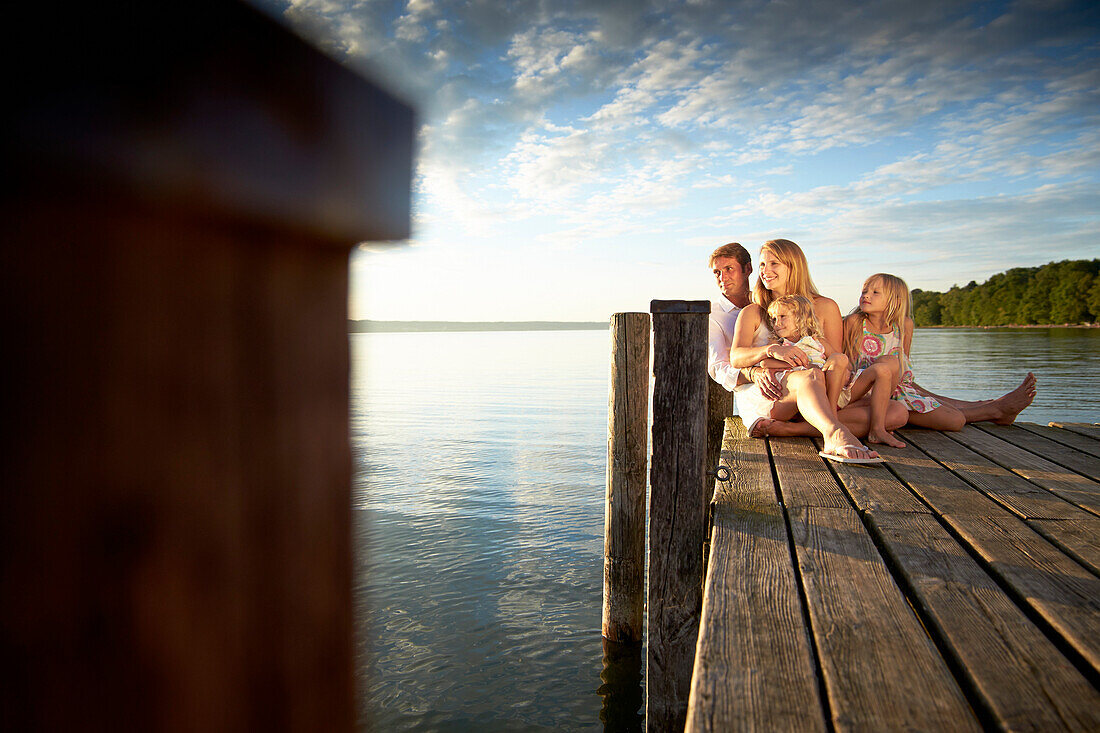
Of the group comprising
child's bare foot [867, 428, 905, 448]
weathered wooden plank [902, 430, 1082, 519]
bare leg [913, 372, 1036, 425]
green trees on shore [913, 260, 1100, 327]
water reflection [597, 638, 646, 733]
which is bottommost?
water reflection [597, 638, 646, 733]

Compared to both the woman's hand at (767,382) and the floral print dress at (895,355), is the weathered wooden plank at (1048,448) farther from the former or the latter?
the woman's hand at (767,382)

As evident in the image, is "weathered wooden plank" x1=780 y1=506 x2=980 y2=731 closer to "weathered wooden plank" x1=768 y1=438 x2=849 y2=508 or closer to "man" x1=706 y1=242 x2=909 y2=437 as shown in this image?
"weathered wooden plank" x1=768 y1=438 x2=849 y2=508

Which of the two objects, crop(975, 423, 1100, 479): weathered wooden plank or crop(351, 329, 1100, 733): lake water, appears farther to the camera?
crop(975, 423, 1100, 479): weathered wooden plank

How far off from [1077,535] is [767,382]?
7.03 feet

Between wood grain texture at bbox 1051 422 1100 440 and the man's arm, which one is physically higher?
the man's arm

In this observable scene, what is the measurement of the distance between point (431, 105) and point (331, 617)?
17.1 inches

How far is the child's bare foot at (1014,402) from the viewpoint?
18.6 feet

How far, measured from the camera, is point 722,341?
5.44 m

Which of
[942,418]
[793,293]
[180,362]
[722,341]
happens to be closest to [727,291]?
[722,341]

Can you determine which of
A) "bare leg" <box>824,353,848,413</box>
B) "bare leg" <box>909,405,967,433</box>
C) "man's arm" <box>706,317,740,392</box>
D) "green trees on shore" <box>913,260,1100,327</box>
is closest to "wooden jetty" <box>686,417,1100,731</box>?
"bare leg" <box>824,353,848,413</box>

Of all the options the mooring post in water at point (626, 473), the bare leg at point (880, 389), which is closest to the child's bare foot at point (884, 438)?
the bare leg at point (880, 389)

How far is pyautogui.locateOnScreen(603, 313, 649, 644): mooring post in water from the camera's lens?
13.2 ft

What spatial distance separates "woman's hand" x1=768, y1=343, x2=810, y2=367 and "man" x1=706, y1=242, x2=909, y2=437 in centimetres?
18

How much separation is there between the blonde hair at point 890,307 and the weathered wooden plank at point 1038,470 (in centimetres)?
99
